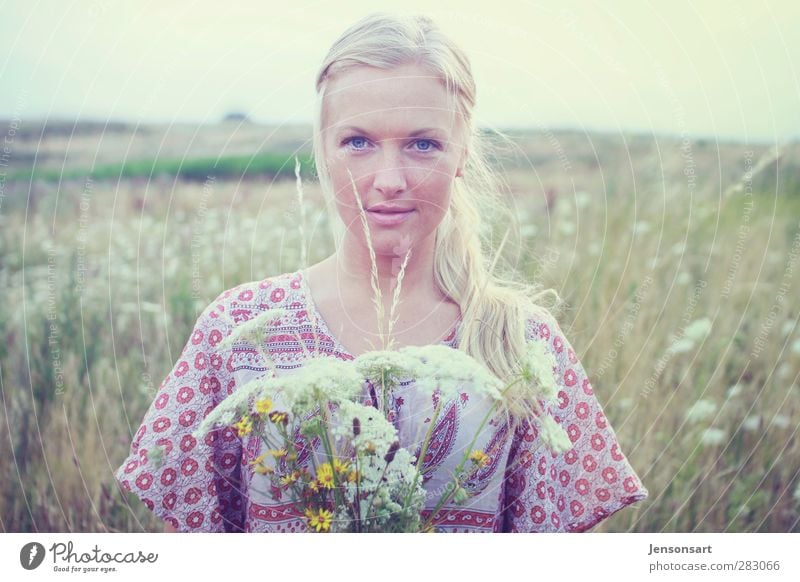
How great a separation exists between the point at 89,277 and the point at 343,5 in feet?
2.54

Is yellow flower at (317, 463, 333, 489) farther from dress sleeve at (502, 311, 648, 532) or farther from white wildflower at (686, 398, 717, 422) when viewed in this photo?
white wildflower at (686, 398, 717, 422)

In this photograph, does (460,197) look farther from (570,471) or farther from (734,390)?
(734,390)

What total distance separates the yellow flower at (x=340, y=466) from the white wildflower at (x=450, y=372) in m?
0.13

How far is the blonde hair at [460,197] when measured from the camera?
114 centimetres

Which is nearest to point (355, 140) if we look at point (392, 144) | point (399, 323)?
point (392, 144)

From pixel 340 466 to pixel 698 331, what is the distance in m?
1.08

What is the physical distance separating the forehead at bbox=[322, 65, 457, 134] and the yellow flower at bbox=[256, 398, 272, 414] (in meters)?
0.40

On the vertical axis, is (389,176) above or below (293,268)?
above

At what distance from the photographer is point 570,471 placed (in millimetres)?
1300

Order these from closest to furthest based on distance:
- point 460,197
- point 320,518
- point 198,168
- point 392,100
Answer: point 320,518
point 392,100
point 460,197
point 198,168

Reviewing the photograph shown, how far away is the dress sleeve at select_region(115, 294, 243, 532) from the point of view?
122cm

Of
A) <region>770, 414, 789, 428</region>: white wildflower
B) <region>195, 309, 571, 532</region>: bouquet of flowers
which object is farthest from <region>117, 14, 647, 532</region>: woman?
<region>770, 414, 789, 428</region>: white wildflower

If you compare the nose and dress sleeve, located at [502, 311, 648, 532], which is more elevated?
the nose

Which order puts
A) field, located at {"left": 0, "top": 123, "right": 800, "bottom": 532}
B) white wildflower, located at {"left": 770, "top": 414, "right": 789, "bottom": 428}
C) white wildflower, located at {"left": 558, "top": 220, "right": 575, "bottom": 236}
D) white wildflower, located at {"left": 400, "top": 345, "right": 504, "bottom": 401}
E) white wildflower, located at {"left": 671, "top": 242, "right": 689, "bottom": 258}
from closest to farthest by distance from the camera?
white wildflower, located at {"left": 400, "top": 345, "right": 504, "bottom": 401} → field, located at {"left": 0, "top": 123, "right": 800, "bottom": 532} → white wildflower, located at {"left": 770, "top": 414, "right": 789, "bottom": 428} → white wildflower, located at {"left": 671, "top": 242, "right": 689, "bottom": 258} → white wildflower, located at {"left": 558, "top": 220, "right": 575, "bottom": 236}
